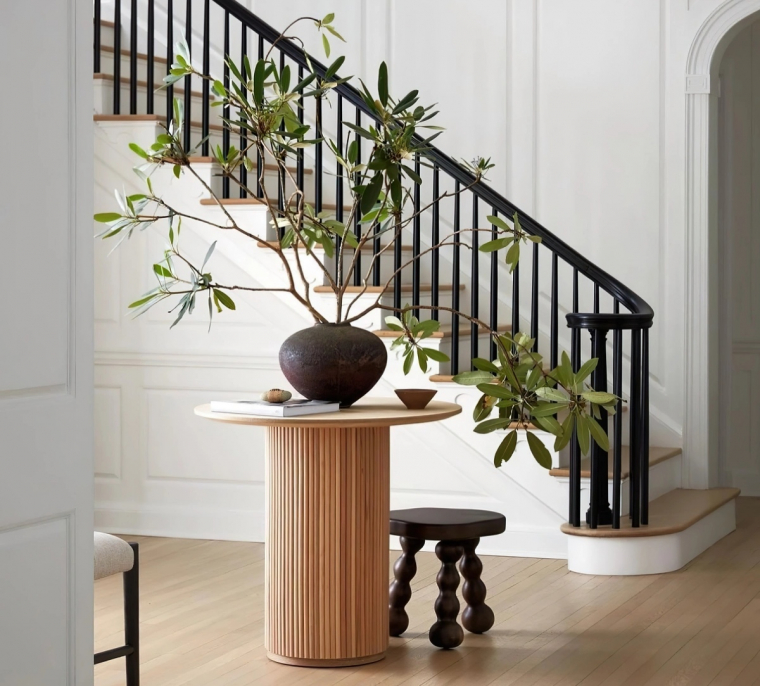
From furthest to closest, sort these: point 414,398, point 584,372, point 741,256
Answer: point 741,256 < point 414,398 < point 584,372

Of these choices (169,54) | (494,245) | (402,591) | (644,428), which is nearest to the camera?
(494,245)

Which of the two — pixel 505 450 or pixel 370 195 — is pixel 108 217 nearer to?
pixel 370 195

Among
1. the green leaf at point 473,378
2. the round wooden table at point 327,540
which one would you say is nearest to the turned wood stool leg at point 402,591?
the round wooden table at point 327,540

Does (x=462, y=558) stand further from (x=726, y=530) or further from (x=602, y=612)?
(x=726, y=530)

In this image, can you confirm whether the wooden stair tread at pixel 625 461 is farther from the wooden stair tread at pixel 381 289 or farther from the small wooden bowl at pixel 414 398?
the small wooden bowl at pixel 414 398

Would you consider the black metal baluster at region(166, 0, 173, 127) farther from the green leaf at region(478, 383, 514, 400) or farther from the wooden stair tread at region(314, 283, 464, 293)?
the green leaf at region(478, 383, 514, 400)

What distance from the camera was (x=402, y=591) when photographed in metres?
3.90

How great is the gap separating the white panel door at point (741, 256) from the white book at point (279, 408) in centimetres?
371

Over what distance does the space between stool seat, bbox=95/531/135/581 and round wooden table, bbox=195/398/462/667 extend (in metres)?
0.48

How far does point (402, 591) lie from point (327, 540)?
530mm

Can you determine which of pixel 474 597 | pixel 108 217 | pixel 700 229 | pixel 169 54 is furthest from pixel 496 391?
pixel 169 54

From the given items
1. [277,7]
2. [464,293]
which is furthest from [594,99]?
[277,7]

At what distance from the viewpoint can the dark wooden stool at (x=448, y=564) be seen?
12.3 feet

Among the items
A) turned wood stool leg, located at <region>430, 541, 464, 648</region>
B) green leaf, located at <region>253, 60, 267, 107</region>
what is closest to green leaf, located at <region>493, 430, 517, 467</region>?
turned wood stool leg, located at <region>430, 541, 464, 648</region>
